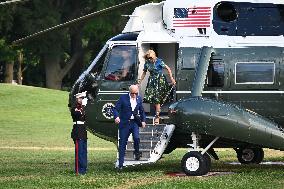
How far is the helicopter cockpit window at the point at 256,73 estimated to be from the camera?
1759 cm

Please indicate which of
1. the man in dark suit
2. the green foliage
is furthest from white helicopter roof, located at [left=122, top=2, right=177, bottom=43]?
the green foliage

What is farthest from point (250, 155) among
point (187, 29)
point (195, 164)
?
point (187, 29)

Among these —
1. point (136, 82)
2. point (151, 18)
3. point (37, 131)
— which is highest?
point (151, 18)

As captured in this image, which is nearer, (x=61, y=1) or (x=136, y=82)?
(x=136, y=82)

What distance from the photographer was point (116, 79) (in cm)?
1869

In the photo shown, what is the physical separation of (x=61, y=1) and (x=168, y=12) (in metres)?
46.7

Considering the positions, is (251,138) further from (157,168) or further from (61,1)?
(61,1)

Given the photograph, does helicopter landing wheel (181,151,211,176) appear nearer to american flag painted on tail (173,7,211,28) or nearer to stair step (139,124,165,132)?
stair step (139,124,165,132)

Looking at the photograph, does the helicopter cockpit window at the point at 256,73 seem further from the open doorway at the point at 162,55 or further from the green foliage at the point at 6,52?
the green foliage at the point at 6,52

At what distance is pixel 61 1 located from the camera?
2534 inches

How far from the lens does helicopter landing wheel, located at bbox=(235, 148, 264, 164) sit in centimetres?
2012

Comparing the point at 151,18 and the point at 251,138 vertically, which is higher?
the point at 151,18

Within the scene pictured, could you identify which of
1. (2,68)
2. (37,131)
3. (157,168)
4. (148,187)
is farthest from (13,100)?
(148,187)

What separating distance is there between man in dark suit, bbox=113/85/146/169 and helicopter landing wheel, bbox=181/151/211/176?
1064 millimetres
